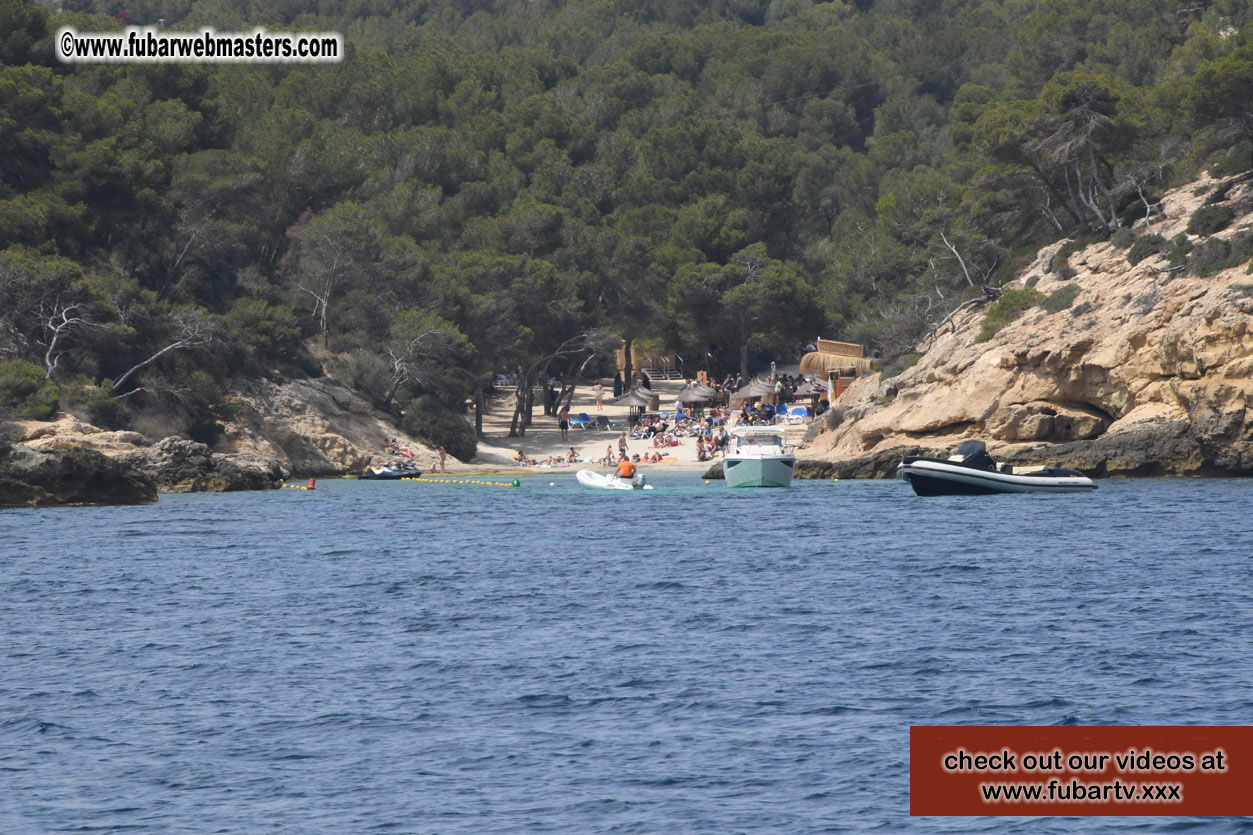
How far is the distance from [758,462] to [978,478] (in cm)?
736

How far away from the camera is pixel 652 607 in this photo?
2280 centimetres

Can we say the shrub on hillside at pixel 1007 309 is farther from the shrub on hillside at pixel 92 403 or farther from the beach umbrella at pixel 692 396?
the shrub on hillside at pixel 92 403

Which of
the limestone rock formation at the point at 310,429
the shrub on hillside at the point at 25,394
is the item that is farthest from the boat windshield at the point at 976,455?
the shrub on hillside at the point at 25,394

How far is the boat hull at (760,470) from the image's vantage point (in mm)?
46438

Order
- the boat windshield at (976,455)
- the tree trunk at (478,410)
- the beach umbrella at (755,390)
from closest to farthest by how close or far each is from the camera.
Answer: the boat windshield at (976,455) < the tree trunk at (478,410) < the beach umbrella at (755,390)

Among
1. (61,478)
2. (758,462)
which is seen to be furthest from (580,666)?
(758,462)

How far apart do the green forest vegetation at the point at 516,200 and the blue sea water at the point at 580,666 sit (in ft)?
69.0

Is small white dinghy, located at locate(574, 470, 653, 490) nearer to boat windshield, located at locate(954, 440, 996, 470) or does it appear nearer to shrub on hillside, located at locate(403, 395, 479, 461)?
boat windshield, located at locate(954, 440, 996, 470)

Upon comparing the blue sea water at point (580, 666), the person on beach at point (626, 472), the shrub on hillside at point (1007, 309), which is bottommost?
the blue sea water at point (580, 666)

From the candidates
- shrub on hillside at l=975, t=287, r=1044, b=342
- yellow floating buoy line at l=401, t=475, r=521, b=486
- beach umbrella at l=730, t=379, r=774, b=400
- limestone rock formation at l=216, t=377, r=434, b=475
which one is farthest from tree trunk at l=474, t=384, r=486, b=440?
shrub on hillside at l=975, t=287, r=1044, b=342

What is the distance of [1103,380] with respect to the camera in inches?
1854

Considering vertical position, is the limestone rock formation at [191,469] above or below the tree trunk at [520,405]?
below

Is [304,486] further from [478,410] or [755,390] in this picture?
[755,390]

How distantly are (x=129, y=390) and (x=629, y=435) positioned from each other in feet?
84.9
